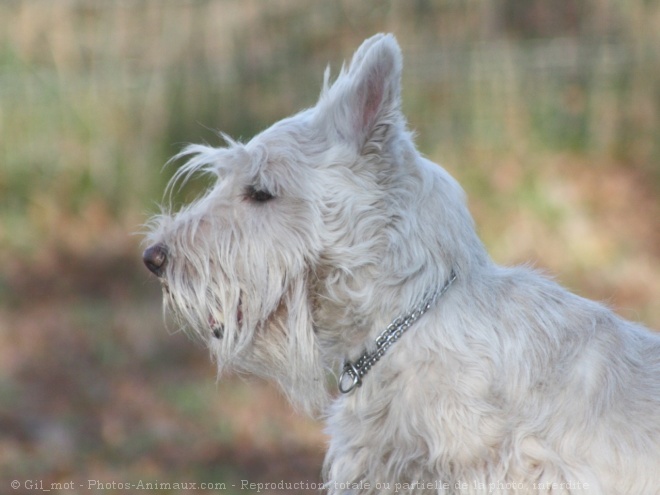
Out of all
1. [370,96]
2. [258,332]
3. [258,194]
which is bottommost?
[258,332]

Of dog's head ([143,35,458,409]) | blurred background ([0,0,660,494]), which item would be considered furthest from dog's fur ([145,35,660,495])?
blurred background ([0,0,660,494])

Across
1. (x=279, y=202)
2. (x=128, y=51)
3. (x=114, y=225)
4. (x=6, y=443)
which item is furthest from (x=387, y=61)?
(x=128, y=51)

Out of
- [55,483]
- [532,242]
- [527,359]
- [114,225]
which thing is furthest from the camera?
[114,225]

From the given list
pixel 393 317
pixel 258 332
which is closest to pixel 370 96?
pixel 393 317

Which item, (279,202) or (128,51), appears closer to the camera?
(279,202)

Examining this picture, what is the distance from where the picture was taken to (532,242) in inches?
433

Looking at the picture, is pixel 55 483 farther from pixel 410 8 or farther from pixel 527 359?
pixel 410 8

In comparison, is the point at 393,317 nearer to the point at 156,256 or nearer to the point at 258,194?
the point at 258,194

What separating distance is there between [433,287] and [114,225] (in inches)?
335

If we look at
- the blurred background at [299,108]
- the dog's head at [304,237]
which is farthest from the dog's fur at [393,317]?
the blurred background at [299,108]

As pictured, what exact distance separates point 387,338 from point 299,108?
339 inches

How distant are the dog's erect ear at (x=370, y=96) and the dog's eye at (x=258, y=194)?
14.4 inches

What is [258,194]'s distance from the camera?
3842 mm

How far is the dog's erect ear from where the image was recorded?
12.2 feet
